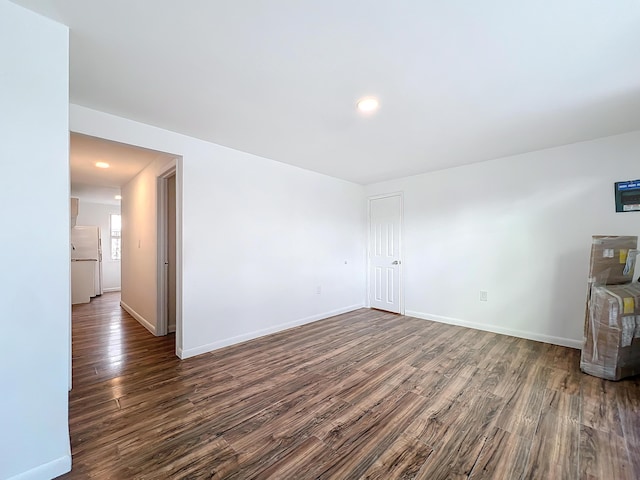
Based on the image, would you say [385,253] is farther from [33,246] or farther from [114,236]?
[114,236]

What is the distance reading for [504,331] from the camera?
3506mm

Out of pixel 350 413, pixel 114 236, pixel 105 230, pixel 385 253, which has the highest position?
pixel 105 230

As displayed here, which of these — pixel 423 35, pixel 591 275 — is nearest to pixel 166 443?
pixel 423 35

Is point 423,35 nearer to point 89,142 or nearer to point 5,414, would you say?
point 5,414

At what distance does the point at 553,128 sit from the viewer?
2.64 metres

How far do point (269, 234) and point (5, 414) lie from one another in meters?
2.64

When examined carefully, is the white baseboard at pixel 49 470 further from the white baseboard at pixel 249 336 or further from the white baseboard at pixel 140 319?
the white baseboard at pixel 140 319

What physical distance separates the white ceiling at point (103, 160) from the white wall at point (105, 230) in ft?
4.30

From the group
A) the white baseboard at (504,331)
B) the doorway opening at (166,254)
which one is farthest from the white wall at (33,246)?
the white baseboard at (504,331)

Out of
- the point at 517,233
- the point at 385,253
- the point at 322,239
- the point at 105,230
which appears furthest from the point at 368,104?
the point at 105,230

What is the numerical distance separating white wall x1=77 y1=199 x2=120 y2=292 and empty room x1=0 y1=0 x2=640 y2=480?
3.17 m

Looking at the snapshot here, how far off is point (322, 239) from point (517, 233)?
2.70m

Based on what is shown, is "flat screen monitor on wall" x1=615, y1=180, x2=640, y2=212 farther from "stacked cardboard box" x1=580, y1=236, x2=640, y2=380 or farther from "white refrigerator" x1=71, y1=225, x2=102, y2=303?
"white refrigerator" x1=71, y1=225, x2=102, y2=303

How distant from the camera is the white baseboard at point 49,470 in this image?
1.29 metres
